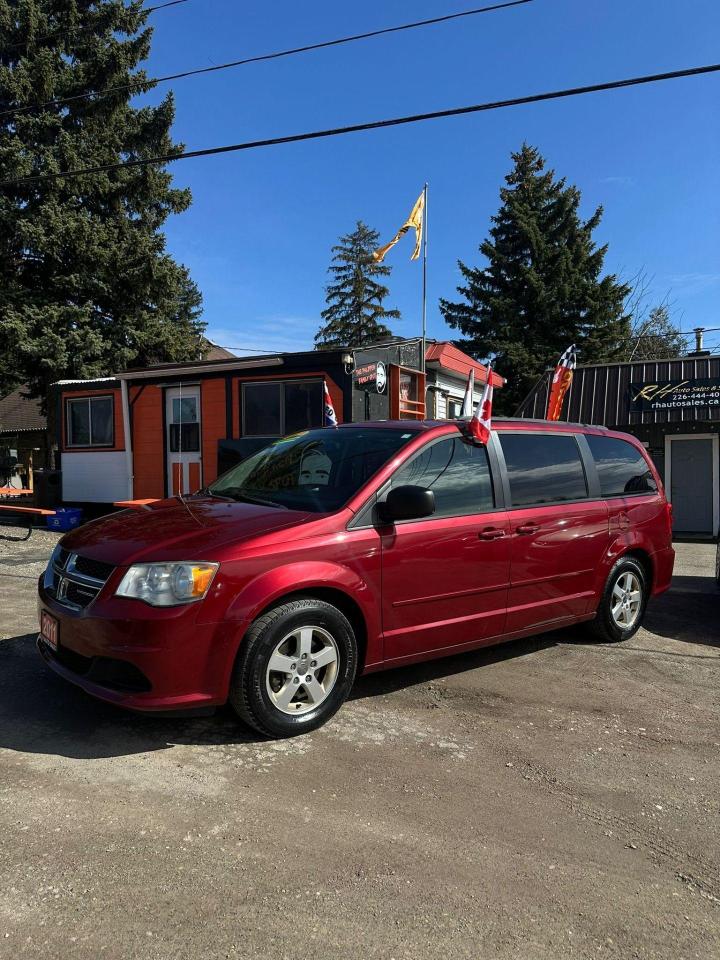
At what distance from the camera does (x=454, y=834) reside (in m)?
2.72

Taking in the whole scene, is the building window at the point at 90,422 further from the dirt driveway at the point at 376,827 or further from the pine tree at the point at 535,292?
the pine tree at the point at 535,292

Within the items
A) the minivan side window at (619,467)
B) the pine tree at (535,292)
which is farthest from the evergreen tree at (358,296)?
the minivan side window at (619,467)

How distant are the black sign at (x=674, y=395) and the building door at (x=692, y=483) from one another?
1.15 metres

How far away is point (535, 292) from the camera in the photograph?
3184cm

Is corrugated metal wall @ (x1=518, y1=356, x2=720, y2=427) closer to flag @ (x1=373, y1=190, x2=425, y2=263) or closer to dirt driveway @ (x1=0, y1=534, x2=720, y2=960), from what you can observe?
flag @ (x1=373, y1=190, x2=425, y2=263)

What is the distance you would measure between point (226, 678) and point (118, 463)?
12489mm

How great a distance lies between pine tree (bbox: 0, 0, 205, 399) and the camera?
69.1 feet

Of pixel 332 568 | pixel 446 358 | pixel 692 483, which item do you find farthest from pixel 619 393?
pixel 332 568

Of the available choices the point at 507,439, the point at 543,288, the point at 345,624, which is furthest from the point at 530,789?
the point at 543,288

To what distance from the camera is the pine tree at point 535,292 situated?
31516 mm

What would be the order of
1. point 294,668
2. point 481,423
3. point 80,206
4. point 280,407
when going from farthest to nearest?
point 80,206
point 280,407
point 481,423
point 294,668

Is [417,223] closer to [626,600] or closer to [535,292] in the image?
[626,600]

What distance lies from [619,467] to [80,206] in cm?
2300

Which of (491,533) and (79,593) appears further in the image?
(491,533)
